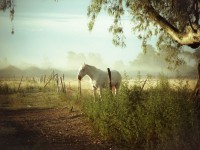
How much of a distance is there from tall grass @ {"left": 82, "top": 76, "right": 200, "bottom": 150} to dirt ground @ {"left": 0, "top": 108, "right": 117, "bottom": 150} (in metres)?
0.47

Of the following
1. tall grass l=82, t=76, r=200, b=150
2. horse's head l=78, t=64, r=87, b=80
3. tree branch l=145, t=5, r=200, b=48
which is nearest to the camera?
tall grass l=82, t=76, r=200, b=150

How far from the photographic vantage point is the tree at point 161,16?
10.7 m

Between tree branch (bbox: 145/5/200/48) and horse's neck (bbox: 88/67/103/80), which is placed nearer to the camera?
tree branch (bbox: 145/5/200/48)

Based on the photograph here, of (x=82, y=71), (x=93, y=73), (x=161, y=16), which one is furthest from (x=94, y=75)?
(x=161, y=16)

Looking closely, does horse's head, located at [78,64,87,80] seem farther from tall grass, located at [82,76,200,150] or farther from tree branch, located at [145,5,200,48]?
tall grass, located at [82,76,200,150]

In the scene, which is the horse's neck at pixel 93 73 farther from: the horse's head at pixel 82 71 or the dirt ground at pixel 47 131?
the dirt ground at pixel 47 131

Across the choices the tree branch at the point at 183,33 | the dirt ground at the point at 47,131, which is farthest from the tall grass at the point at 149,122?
the tree branch at the point at 183,33

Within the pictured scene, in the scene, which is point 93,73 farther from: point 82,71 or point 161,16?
point 161,16

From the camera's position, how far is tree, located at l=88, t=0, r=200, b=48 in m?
10.7

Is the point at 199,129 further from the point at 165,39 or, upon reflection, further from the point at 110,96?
the point at 165,39

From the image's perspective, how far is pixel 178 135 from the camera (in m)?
7.93

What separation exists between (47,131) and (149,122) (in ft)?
10.8

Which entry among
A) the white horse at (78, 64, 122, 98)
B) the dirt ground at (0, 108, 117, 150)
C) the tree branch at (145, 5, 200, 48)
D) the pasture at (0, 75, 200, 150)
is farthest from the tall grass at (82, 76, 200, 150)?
the white horse at (78, 64, 122, 98)

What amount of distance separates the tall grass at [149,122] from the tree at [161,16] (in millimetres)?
2238
